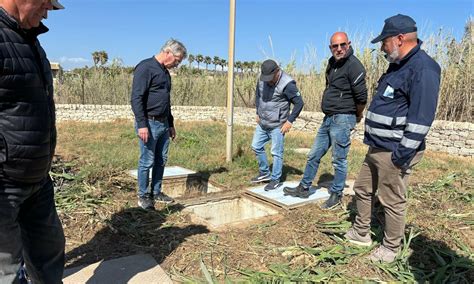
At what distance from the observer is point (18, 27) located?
1.74 m

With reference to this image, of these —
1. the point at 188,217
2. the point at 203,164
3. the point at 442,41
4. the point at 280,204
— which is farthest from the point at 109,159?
the point at 442,41

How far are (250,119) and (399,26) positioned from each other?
10283 millimetres

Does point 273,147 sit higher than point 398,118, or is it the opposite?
point 398,118

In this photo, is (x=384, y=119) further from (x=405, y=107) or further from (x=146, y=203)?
(x=146, y=203)

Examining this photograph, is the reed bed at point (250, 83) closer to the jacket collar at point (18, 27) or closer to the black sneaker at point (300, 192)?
the black sneaker at point (300, 192)

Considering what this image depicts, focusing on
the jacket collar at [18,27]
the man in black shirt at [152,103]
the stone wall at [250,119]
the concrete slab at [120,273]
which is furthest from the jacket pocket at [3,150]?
the stone wall at [250,119]

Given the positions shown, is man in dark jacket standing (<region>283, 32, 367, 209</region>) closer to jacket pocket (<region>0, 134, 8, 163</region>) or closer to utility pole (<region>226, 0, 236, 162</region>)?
utility pole (<region>226, 0, 236, 162</region>)

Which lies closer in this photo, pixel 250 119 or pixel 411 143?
pixel 411 143

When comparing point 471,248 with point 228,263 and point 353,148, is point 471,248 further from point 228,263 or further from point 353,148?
point 353,148

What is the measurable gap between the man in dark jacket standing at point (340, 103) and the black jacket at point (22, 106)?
301cm

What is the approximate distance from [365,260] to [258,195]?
1942mm

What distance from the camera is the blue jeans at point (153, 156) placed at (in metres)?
4.14

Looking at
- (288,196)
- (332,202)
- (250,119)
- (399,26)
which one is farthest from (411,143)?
(250,119)

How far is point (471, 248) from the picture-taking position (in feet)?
11.3
